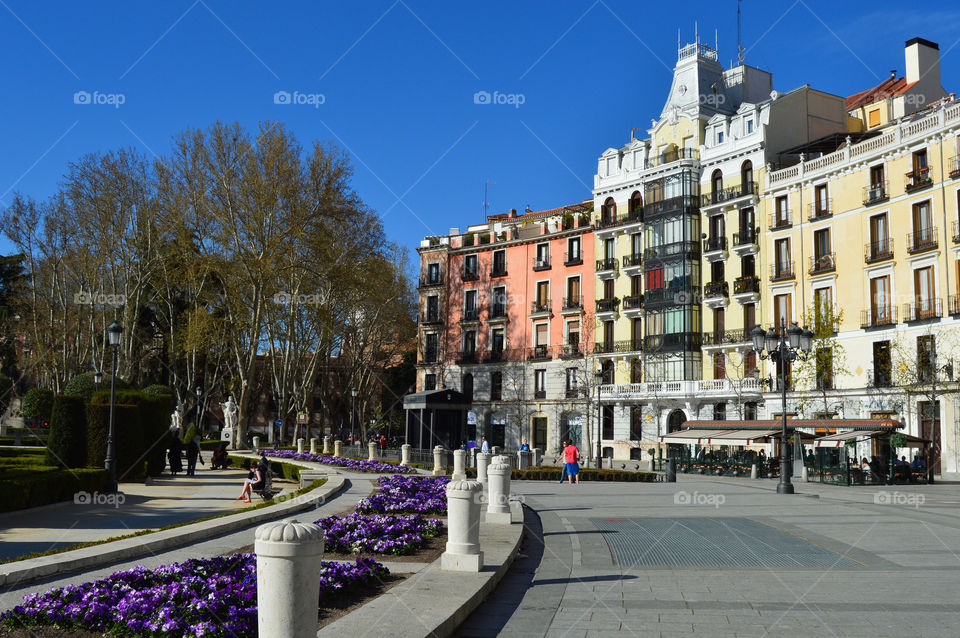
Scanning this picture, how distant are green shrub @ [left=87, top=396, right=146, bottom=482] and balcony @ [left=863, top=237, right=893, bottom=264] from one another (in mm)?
31258

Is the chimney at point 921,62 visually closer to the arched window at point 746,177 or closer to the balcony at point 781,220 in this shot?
the arched window at point 746,177

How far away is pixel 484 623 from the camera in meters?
7.02

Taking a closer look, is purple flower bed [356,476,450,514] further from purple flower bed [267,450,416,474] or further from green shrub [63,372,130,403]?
green shrub [63,372,130,403]

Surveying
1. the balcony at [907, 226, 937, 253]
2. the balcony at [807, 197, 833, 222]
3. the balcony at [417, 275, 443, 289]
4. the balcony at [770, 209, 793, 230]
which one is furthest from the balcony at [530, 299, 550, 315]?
the balcony at [907, 226, 937, 253]

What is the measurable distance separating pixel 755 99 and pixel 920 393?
23748 mm

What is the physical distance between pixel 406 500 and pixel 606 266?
40.7m

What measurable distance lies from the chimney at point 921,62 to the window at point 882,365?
57.3 feet

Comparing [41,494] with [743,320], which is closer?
[41,494]

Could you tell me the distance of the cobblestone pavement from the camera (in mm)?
6844

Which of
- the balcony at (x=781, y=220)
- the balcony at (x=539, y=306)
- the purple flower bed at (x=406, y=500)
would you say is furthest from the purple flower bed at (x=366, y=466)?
the balcony at (x=539, y=306)

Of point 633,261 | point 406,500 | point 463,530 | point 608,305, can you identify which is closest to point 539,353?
point 608,305

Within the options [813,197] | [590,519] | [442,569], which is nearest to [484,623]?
[442,569]

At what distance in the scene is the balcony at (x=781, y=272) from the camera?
4275 cm

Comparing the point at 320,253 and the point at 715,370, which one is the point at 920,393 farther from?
the point at 320,253
